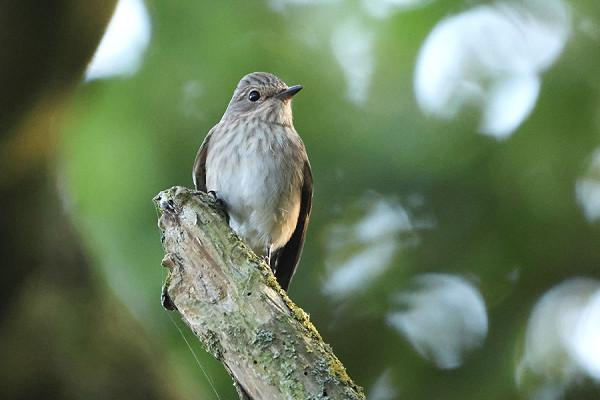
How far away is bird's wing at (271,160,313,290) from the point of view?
16.4 feet

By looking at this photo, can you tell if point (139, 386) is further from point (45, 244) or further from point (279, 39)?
point (279, 39)

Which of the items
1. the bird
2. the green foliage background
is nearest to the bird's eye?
the bird

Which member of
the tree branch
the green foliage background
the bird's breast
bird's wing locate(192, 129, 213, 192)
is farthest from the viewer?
the green foliage background

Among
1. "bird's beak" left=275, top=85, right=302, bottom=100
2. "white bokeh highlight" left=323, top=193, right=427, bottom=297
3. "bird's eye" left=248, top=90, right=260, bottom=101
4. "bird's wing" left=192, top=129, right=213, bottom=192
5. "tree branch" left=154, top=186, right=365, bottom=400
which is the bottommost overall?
"tree branch" left=154, top=186, right=365, bottom=400

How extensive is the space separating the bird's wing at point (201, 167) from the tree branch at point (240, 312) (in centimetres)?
161

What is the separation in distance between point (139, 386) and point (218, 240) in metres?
1.10

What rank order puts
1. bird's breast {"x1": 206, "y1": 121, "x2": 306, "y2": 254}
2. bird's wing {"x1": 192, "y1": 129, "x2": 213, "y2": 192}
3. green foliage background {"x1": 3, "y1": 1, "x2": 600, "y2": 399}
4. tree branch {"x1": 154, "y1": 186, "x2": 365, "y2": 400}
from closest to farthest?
tree branch {"x1": 154, "y1": 186, "x2": 365, "y2": 400}
bird's breast {"x1": 206, "y1": 121, "x2": 306, "y2": 254}
bird's wing {"x1": 192, "y1": 129, "x2": 213, "y2": 192}
green foliage background {"x1": 3, "y1": 1, "x2": 600, "y2": 399}

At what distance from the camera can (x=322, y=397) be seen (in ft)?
8.87

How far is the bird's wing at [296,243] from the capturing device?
499 centimetres

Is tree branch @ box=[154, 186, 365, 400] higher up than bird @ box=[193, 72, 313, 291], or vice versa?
bird @ box=[193, 72, 313, 291]

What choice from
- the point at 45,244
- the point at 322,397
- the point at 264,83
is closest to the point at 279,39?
the point at 264,83

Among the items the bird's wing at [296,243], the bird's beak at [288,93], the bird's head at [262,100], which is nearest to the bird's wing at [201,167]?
the bird's head at [262,100]

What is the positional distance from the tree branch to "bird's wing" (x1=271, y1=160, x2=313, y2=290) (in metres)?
1.71

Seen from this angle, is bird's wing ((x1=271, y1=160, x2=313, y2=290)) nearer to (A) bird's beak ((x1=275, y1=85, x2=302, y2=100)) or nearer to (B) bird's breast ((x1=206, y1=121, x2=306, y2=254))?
(B) bird's breast ((x1=206, y1=121, x2=306, y2=254))
